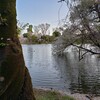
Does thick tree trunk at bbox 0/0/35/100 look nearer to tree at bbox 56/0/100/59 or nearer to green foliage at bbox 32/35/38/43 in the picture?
tree at bbox 56/0/100/59

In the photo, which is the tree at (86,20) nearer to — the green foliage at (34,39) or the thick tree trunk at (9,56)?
the thick tree trunk at (9,56)

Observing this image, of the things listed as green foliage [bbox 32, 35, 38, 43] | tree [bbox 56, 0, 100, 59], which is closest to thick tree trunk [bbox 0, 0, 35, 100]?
tree [bbox 56, 0, 100, 59]

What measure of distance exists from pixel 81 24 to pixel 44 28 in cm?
6511

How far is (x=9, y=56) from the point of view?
4180mm

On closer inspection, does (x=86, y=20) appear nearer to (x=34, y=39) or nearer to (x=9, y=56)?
(x=9, y=56)

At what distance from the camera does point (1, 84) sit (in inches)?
160

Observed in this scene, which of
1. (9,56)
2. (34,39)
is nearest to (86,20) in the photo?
(9,56)

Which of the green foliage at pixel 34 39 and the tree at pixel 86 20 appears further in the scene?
the green foliage at pixel 34 39

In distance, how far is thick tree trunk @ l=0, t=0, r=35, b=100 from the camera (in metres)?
4.13

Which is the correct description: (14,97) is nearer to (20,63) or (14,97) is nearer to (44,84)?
(20,63)

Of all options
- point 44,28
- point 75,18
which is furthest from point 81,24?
point 44,28

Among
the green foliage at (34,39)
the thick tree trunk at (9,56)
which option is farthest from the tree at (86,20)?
the green foliage at (34,39)

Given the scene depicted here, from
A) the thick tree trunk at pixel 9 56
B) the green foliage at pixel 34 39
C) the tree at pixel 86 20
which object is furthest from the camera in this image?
the green foliage at pixel 34 39

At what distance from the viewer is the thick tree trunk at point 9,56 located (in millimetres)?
4133
